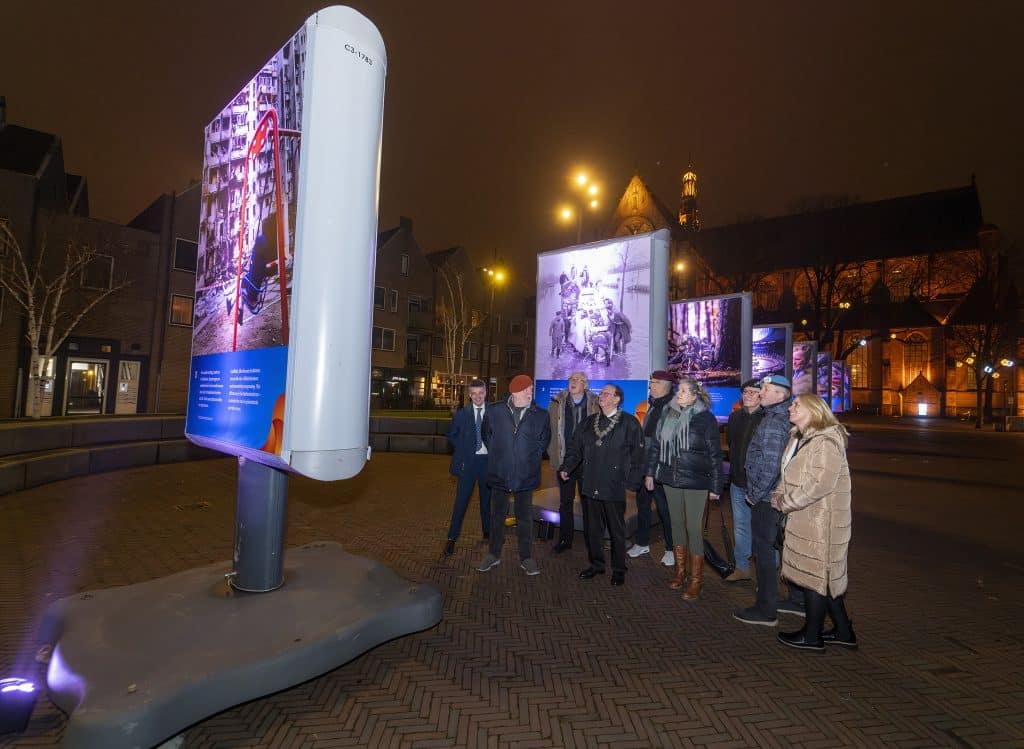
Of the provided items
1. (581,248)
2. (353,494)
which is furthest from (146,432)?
(581,248)

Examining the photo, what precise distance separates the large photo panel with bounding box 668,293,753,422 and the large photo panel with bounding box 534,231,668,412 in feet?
16.6

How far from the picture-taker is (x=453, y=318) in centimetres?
3694

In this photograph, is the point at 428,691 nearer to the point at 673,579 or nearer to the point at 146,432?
the point at 673,579

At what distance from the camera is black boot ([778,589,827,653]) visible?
13.8 ft

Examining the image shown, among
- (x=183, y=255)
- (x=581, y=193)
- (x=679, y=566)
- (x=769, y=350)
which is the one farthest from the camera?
(x=183, y=255)

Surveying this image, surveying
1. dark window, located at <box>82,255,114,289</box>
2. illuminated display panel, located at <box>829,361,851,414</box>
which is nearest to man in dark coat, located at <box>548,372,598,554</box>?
dark window, located at <box>82,255,114,289</box>

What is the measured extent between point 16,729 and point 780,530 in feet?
17.5

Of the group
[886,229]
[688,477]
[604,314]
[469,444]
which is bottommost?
[688,477]

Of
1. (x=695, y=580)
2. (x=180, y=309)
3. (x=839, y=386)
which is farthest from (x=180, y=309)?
(x=839, y=386)

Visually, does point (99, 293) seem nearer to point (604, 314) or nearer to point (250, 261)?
point (604, 314)

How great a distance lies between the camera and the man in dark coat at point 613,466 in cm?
570

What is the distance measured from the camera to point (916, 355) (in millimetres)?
57875

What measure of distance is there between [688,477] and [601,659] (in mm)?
2021

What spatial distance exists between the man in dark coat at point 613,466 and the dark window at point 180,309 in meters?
24.0
